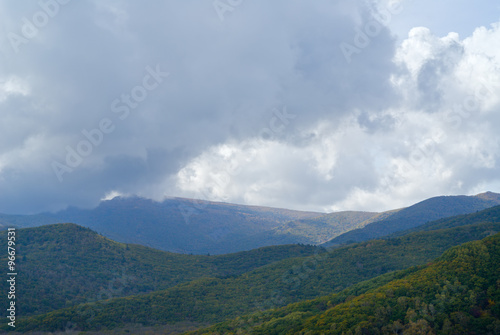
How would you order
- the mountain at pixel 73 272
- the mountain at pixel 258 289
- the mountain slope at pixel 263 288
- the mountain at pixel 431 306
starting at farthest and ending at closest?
the mountain at pixel 73 272
the mountain slope at pixel 263 288
the mountain at pixel 258 289
the mountain at pixel 431 306

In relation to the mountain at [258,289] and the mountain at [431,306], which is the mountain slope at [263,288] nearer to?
the mountain at [258,289]

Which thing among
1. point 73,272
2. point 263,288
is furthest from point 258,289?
point 73,272

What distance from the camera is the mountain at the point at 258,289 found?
386 feet

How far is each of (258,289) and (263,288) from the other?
195cm

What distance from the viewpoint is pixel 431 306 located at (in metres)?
65.8

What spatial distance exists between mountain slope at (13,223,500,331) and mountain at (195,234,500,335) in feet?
146

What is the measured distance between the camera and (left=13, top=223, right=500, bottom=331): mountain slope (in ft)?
391

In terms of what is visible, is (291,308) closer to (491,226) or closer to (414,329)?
(414,329)

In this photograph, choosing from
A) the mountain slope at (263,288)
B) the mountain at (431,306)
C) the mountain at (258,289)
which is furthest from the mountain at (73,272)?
the mountain at (431,306)

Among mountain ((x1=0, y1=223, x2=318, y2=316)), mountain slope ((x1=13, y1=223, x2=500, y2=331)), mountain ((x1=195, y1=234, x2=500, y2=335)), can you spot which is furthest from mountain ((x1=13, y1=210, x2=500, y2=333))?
mountain ((x1=195, y1=234, x2=500, y2=335))

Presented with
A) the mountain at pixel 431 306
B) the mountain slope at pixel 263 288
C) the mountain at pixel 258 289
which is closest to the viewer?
the mountain at pixel 431 306

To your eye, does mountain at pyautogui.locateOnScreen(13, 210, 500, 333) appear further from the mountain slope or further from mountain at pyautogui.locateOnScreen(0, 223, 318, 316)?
mountain at pyautogui.locateOnScreen(0, 223, 318, 316)

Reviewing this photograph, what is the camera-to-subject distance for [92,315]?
118 meters

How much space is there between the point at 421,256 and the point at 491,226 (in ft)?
119
